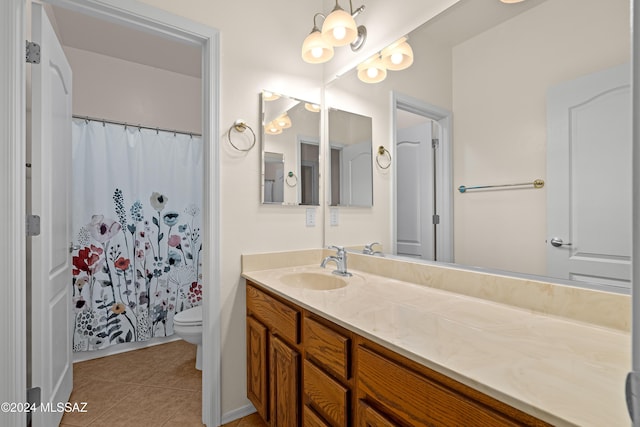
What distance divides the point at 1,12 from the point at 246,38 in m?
1.04

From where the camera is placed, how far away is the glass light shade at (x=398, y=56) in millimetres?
1512

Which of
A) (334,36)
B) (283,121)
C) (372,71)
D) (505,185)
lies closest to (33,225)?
(283,121)

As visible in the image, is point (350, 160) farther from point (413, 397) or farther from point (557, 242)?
point (413, 397)

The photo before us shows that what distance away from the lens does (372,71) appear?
1.74 meters

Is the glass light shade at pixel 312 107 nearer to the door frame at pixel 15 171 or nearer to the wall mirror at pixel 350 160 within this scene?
the wall mirror at pixel 350 160

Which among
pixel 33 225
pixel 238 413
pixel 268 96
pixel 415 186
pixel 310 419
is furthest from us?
pixel 268 96

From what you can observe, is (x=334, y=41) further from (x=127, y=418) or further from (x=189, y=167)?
(x=127, y=418)

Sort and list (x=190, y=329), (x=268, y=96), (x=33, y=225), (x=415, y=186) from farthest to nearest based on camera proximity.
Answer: (x=190, y=329) → (x=268, y=96) → (x=415, y=186) → (x=33, y=225)

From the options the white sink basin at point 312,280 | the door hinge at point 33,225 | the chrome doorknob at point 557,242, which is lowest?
the white sink basin at point 312,280

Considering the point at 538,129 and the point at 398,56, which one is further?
the point at 398,56

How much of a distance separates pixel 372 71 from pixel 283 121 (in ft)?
1.98

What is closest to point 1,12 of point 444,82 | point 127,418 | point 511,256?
point 444,82

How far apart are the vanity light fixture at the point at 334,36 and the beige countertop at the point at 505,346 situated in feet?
4.38

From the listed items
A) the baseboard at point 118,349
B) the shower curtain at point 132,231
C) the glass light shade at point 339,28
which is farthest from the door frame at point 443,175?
the baseboard at point 118,349
